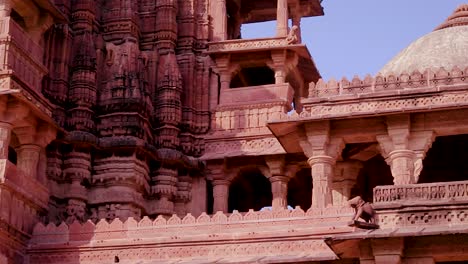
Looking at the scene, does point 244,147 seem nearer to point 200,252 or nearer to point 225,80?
point 225,80

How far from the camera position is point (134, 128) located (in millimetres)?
A: 29000

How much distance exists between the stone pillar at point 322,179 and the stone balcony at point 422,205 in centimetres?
377

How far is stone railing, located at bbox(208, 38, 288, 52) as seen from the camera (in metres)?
30.4

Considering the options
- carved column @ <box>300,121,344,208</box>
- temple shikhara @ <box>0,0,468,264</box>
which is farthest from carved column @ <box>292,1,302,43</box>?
carved column @ <box>300,121,344,208</box>

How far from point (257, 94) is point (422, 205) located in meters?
10.3

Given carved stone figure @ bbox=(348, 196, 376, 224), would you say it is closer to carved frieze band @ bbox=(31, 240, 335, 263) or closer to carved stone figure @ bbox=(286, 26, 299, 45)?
carved frieze band @ bbox=(31, 240, 335, 263)

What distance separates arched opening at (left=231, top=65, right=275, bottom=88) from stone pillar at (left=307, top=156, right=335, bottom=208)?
7150 millimetres

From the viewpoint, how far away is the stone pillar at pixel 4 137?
79.0 feet

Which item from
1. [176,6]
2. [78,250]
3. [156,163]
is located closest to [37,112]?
[78,250]

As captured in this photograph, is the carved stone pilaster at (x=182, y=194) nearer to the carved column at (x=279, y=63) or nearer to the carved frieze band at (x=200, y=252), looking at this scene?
the carved column at (x=279, y=63)

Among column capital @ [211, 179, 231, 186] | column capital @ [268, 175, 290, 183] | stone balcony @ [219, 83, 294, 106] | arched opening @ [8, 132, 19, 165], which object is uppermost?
stone balcony @ [219, 83, 294, 106]

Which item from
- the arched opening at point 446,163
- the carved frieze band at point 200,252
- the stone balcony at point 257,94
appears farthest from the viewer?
the stone balcony at point 257,94

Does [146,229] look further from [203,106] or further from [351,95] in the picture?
[203,106]

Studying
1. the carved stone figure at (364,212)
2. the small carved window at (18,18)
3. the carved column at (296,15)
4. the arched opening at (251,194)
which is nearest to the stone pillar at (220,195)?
the arched opening at (251,194)
